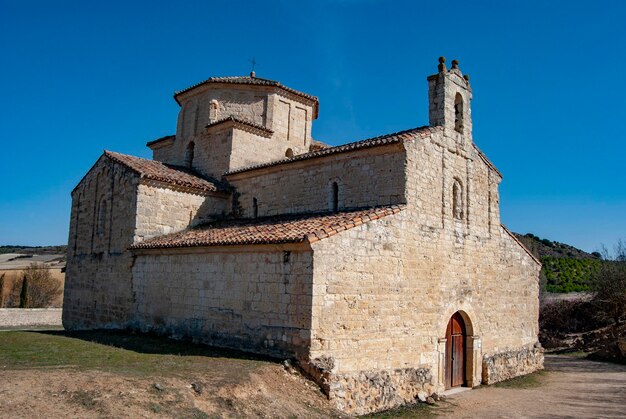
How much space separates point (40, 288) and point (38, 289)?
0.17 m

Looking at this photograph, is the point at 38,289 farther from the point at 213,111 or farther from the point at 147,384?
the point at 147,384

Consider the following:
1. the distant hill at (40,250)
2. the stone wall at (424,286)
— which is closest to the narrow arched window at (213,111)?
the stone wall at (424,286)

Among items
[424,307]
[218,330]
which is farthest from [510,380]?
[218,330]

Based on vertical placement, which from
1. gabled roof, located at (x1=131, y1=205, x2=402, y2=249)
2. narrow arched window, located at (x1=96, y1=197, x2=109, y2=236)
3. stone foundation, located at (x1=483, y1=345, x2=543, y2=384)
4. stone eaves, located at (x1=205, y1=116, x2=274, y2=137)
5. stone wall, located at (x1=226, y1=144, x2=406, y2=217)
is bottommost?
stone foundation, located at (x1=483, y1=345, x2=543, y2=384)

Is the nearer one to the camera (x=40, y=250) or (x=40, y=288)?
(x=40, y=288)

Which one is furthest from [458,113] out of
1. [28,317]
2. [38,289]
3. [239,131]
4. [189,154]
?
[38,289]

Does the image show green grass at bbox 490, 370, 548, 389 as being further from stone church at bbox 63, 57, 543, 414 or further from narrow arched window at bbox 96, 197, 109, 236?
narrow arched window at bbox 96, 197, 109, 236

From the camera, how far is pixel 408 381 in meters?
11.1

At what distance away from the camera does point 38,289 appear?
129 ft

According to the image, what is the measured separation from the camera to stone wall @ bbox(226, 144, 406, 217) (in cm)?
1218

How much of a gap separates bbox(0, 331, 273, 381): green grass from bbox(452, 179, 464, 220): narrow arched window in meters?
6.79

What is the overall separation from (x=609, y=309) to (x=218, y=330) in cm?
2124

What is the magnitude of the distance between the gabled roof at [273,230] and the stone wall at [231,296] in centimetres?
22

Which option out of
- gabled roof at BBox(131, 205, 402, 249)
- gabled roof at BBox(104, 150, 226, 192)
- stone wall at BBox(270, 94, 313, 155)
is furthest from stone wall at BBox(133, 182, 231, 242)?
stone wall at BBox(270, 94, 313, 155)
